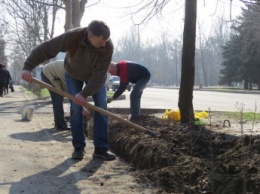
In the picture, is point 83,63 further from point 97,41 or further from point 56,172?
point 56,172

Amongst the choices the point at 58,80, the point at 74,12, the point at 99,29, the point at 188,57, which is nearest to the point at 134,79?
the point at 188,57

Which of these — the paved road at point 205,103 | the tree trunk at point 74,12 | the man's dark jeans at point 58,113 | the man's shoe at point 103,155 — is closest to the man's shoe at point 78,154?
the man's shoe at point 103,155

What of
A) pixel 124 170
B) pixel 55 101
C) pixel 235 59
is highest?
pixel 235 59

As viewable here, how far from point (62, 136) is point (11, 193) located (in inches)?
141

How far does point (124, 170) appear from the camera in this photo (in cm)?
453

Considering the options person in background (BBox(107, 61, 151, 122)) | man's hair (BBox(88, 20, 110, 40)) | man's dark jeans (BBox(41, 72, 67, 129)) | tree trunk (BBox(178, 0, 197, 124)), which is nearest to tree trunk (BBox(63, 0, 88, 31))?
man's dark jeans (BBox(41, 72, 67, 129))

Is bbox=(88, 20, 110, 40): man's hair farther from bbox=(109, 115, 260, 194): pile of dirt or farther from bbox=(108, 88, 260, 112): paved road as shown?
bbox=(108, 88, 260, 112): paved road

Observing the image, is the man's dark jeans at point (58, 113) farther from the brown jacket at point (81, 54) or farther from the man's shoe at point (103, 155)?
the brown jacket at point (81, 54)

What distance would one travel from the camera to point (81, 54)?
15.7 feet

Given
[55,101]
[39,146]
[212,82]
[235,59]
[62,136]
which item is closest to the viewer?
[39,146]

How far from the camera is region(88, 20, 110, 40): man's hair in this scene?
439cm

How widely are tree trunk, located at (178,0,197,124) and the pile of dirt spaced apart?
836 mm

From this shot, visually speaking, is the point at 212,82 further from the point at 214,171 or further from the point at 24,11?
the point at 214,171

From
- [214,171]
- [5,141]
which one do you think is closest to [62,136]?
[5,141]
